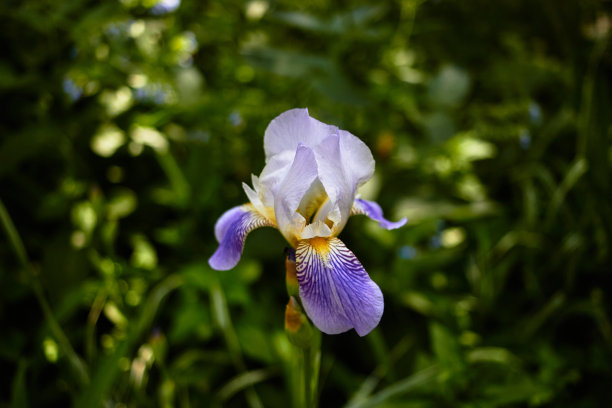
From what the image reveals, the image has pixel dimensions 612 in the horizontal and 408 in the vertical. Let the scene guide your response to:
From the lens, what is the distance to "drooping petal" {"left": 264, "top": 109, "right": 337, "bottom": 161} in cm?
63

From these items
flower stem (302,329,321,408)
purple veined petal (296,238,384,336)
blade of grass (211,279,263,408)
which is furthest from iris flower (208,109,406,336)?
blade of grass (211,279,263,408)

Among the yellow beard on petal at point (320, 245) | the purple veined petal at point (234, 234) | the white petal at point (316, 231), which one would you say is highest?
the white petal at point (316, 231)

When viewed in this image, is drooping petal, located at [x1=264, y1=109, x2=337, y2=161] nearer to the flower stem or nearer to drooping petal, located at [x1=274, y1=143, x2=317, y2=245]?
drooping petal, located at [x1=274, y1=143, x2=317, y2=245]

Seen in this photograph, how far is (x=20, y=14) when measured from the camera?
1.17 metres

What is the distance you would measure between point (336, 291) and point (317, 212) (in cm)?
14

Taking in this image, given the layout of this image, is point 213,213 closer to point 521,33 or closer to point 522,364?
point 522,364

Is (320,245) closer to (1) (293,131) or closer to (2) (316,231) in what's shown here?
(2) (316,231)

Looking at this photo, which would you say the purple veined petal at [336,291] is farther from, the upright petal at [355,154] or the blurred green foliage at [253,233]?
the blurred green foliage at [253,233]

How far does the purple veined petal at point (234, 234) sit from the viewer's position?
646 mm

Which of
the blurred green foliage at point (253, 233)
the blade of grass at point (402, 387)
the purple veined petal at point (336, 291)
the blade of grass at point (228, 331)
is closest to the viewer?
the purple veined petal at point (336, 291)

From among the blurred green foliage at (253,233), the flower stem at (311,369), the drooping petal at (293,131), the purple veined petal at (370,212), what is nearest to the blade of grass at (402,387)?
the blurred green foliage at (253,233)

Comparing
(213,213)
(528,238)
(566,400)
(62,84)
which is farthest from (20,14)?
(566,400)

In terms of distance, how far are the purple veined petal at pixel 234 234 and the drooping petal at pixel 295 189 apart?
0.06 meters

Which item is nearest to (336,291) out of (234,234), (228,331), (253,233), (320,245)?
(320,245)
